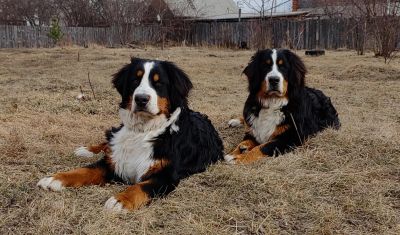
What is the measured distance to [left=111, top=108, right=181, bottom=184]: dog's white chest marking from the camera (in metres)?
3.84

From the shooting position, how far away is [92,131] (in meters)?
6.17

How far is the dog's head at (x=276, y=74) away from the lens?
5.14 meters

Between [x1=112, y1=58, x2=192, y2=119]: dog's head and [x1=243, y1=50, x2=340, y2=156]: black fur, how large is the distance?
1.33m

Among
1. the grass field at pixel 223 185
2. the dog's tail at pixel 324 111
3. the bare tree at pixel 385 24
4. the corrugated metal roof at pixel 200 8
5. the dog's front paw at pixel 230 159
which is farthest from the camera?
the corrugated metal roof at pixel 200 8

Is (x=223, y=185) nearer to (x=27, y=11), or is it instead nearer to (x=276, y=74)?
(x=276, y=74)

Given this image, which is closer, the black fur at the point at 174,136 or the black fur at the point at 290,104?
the black fur at the point at 174,136

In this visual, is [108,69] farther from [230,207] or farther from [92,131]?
[230,207]

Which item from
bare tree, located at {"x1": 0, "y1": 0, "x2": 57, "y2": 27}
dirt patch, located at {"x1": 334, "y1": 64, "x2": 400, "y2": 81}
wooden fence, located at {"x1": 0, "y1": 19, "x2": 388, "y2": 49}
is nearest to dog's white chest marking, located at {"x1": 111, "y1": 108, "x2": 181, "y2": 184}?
dirt patch, located at {"x1": 334, "y1": 64, "x2": 400, "y2": 81}

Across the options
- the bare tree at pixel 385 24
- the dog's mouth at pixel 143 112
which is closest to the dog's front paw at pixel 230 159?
the dog's mouth at pixel 143 112

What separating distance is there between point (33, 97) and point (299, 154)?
5.15 m

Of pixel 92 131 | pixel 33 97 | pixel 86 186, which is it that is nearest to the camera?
pixel 86 186

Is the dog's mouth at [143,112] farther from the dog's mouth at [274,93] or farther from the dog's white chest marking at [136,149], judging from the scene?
the dog's mouth at [274,93]

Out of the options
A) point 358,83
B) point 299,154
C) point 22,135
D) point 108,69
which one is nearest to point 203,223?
point 299,154

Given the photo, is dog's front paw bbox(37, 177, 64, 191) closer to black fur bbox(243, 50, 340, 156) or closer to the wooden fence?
black fur bbox(243, 50, 340, 156)
